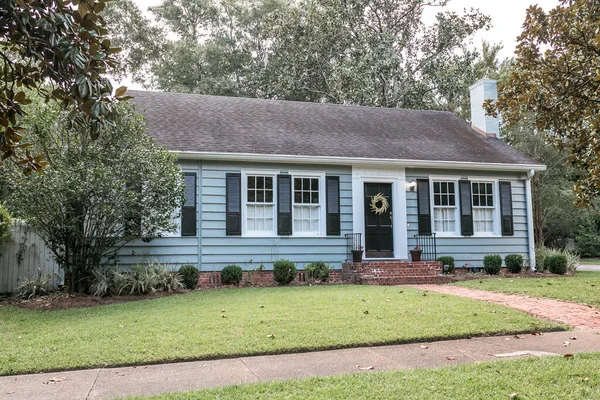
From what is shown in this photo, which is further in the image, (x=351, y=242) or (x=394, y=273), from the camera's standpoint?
(x=351, y=242)

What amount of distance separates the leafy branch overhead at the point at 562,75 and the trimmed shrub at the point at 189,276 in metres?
7.08

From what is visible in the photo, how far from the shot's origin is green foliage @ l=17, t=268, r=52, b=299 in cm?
975

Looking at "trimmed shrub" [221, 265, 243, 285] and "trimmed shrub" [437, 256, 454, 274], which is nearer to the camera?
"trimmed shrub" [221, 265, 243, 285]

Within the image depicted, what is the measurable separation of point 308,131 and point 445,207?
4428 mm

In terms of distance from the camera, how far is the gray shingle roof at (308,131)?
1247cm

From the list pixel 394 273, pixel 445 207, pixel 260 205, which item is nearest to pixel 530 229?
pixel 445 207

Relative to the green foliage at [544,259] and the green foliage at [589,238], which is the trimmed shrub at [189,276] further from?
the green foliage at [589,238]

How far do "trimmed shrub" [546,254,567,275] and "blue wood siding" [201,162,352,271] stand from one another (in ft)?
19.3

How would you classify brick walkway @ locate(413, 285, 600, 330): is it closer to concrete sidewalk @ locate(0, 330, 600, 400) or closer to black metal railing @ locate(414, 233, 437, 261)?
concrete sidewalk @ locate(0, 330, 600, 400)

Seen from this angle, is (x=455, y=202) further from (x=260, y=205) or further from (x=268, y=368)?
(x=268, y=368)

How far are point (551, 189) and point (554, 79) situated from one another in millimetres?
17088

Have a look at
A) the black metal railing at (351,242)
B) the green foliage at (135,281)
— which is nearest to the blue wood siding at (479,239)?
the black metal railing at (351,242)

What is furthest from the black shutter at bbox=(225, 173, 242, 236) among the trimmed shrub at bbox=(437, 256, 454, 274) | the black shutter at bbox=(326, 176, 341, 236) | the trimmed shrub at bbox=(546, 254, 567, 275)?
the trimmed shrub at bbox=(546, 254, 567, 275)

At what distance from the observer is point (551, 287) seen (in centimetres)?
1003
